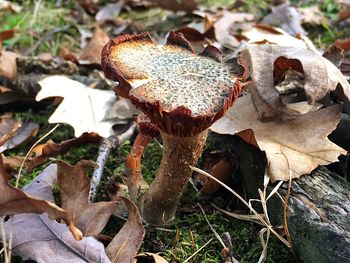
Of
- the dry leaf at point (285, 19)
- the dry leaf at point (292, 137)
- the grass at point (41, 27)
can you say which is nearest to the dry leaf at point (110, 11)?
the grass at point (41, 27)

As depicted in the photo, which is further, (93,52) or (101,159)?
(93,52)

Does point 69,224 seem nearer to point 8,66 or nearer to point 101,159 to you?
point 101,159

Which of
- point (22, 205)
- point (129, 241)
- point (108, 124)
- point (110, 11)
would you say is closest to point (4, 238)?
point (22, 205)

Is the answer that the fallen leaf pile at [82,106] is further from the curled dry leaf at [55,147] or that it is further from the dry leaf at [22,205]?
the dry leaf at [22,205]

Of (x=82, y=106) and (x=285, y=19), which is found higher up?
(x=82, y=106)

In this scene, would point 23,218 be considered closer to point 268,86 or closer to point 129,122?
point 129,122

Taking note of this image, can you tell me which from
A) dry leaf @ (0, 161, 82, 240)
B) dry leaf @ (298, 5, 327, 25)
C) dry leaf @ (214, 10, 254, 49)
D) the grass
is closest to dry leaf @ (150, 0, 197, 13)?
dry leaf @ (214, 10, 254, 49)
